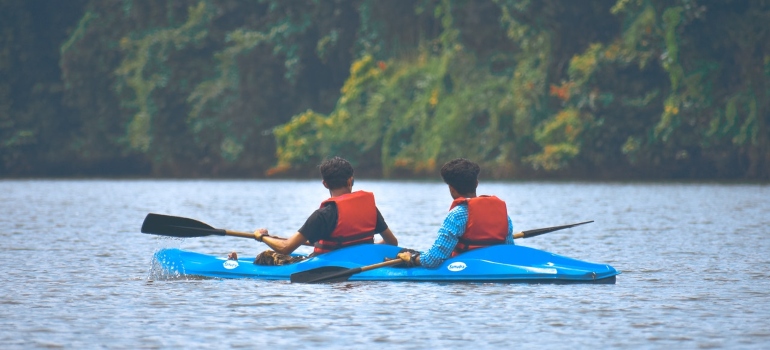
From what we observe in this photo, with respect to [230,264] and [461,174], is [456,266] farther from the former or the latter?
[230,264]

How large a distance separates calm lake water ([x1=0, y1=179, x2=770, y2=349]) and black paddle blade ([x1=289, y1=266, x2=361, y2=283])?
0.33ft

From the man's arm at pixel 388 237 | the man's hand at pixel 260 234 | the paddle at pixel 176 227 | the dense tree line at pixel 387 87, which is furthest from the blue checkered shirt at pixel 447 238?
the dense tree line at pixel 387 87

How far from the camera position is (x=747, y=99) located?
3566cm

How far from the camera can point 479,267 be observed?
12.0 metres

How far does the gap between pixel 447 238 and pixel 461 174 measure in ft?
2.12

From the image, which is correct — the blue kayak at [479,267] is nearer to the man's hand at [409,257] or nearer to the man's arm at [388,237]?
the man's hand at [409,257]

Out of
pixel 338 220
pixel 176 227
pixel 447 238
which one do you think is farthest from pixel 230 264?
pixel 447 238

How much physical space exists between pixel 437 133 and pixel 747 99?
1108 centimetres

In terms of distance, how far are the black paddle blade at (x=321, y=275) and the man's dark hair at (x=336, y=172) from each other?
0.77 metres

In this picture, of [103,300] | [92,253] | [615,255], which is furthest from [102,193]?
[103,300]

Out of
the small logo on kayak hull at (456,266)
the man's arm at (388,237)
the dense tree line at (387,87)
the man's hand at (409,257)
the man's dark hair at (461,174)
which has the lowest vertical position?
the small logo on kayak hull at (456,266)

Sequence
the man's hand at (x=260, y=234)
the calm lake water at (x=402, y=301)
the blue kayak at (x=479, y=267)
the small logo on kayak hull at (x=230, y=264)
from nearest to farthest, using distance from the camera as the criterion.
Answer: the calm lake water at (x=402, y=301) → the blue kayak at (x=479, y=267) → the man's hand at (x=260, y=234) → the small logo on kayak hull at (x=230, y=264)

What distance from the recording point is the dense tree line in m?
37.2

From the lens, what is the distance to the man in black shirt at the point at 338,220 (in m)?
12.2
